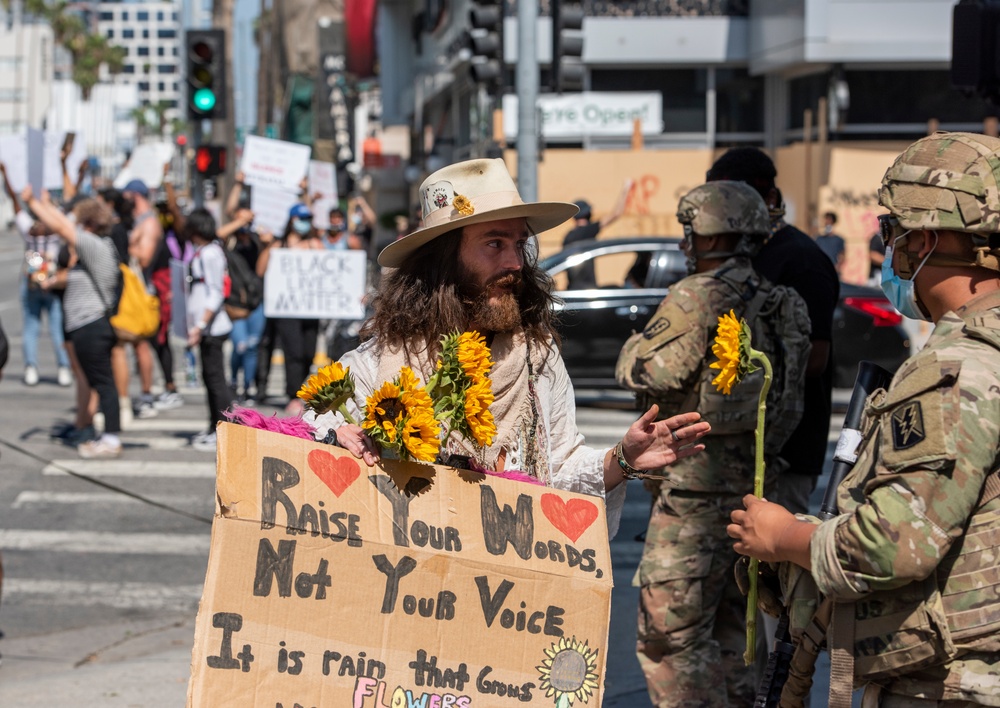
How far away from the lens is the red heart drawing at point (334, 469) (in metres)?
2.83

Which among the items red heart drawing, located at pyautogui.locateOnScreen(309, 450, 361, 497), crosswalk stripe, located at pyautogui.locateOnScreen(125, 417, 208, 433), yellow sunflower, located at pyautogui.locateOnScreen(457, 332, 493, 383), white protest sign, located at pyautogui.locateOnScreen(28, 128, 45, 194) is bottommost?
crosswalk stripe, located at pyautogui.locateOnScreen(125, 417, 208, 433)

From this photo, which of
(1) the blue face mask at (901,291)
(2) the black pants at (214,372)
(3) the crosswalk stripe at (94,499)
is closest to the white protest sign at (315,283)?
(2) the black pants at (214,372)

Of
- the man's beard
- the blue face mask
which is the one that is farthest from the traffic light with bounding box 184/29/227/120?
the blue face mask

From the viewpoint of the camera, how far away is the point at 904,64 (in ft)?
76.0

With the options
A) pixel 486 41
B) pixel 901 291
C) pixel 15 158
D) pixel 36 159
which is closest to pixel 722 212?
pixel 901 291

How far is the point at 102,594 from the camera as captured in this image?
23.9 ft

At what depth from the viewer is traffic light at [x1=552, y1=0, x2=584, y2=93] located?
1368 centimetres

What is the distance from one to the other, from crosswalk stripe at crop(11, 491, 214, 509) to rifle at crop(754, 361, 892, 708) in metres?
6.78

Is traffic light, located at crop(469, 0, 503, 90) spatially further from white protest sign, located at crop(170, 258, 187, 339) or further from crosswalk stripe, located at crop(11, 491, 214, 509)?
crosswalk stripe, located at crop(11, 491, 214, 509)

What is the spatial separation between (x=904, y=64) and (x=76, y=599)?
1964 cm

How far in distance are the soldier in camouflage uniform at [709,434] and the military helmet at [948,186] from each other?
1.85m

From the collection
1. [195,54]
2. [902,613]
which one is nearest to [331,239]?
[195,54]

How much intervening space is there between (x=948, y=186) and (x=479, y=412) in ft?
3.47

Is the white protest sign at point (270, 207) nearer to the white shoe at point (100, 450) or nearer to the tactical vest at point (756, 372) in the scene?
the white shoe at point (100, 450)
